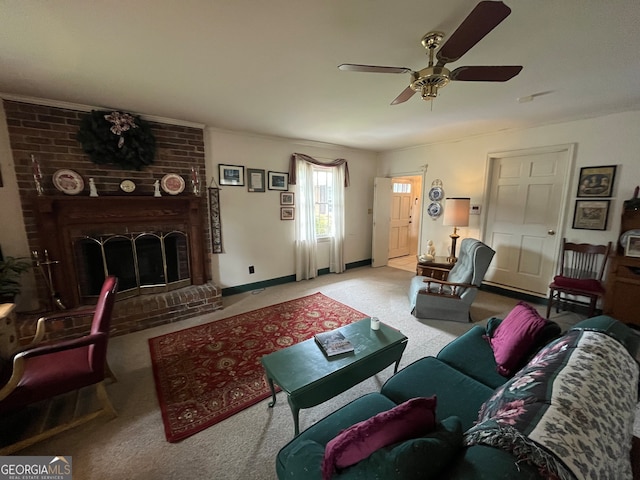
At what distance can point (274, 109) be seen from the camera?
9.25 feet

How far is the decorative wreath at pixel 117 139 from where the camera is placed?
8.87 feet

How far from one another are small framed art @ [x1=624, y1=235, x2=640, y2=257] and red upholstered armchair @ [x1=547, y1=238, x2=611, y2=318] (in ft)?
0.66

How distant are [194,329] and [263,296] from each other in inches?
46.1

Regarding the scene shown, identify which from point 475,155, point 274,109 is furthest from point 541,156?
point 274,109

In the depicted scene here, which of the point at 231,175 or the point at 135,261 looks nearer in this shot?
the point at 135,261

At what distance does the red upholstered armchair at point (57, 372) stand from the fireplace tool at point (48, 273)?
1134mm

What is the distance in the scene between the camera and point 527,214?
12.0ft

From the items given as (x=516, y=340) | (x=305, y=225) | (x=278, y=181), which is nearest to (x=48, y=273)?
(x=278, y=181)

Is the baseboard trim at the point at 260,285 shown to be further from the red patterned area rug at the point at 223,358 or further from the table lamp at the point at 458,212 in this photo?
the table lamp at the point at 458,212

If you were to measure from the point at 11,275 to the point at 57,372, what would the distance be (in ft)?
6.02

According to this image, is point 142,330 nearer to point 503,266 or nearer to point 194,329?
point 194,329

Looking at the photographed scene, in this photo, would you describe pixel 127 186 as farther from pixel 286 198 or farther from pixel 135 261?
pixel 286 198

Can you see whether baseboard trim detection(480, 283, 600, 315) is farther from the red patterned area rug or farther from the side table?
the red patterned area rug

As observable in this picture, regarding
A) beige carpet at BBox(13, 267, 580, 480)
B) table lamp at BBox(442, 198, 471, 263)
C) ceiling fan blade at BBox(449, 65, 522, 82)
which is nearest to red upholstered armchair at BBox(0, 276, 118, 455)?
beige carpet at BBox(13, 267, 580, 480)
